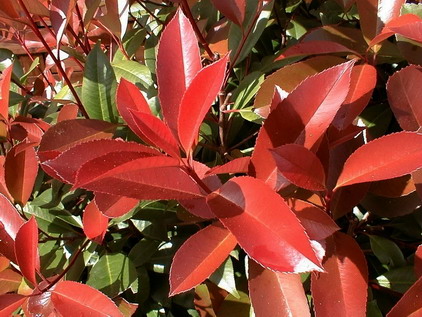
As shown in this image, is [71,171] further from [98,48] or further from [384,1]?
[384,1]

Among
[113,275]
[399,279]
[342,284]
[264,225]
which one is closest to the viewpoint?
[264,225]

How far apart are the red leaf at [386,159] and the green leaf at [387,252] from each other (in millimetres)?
223

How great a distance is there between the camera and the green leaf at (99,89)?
2.86 ft

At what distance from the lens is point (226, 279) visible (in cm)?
79

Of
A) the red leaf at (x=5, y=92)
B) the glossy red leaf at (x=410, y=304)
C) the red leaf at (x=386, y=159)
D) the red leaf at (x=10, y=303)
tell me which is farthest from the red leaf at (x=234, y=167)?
the red leaf at (x=5, y=92)

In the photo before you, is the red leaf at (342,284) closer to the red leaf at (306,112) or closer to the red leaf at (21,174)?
the red leaf at (306,112)

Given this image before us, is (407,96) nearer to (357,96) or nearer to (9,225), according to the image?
(357,96)

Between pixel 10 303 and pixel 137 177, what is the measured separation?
0.31 m

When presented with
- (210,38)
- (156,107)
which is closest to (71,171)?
(156,107)

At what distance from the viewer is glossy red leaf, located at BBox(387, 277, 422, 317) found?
557 millimetres

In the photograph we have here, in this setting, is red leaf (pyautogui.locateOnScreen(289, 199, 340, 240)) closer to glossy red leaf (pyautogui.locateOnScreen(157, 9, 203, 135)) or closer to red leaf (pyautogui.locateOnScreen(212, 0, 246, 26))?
glossy red leaf (pyautogui.locateOnScreen(157, 9, 203, 135))

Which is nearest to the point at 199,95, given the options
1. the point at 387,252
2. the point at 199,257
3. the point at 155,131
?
the point at 155,131

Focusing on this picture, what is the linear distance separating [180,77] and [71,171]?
18 centimetres

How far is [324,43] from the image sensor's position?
76 centimetres
